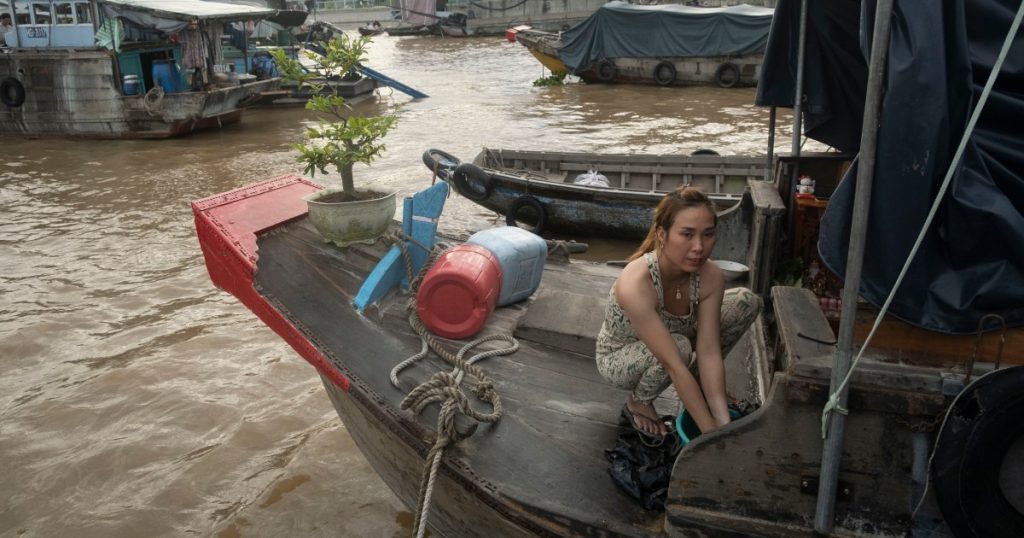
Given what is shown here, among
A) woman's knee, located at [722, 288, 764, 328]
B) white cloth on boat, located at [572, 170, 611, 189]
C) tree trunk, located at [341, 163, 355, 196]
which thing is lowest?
white cloth on boat, located at [572, 170, 611, 189]

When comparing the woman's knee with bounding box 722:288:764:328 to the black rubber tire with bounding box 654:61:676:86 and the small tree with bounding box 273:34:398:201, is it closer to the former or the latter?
the small tree with bounding box 273:34:398:201

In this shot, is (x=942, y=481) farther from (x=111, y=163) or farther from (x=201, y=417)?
(x=111, y=163)

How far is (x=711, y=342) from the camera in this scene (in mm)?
2654

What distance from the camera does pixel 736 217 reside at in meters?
4.68

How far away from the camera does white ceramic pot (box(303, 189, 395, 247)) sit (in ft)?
14.4

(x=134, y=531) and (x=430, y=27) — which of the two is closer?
(x=134, y=531)

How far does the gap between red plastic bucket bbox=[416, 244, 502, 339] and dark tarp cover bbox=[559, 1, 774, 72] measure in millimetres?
18826

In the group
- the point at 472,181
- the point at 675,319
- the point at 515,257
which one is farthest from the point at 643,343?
the point at 472,181

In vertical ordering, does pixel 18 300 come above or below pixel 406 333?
below

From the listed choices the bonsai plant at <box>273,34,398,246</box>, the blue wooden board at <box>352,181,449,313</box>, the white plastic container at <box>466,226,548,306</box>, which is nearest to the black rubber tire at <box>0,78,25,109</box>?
the bonsai plant at <box>273,34,398,246</box>

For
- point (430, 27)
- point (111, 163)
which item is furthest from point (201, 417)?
point (430, 27)

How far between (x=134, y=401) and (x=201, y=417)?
0.68m

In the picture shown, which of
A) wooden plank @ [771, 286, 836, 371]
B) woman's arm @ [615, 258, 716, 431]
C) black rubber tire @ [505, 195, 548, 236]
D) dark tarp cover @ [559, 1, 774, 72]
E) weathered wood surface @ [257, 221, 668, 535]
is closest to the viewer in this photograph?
wooden plank @ [771, 286, 836, 371]

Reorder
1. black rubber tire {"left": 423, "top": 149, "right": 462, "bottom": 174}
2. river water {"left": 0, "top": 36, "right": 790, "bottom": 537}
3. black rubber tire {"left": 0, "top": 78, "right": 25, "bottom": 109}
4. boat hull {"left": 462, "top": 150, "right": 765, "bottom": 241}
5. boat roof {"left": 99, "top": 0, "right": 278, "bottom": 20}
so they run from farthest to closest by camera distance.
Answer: black rubber tire {"left": 0, "top": 78, "right": 25, "bottom": 109}
boat roof {"left": 99, "top": 0, "right": 278, "bottom": 20}
black rubber tire {"left": 423, "top": 149, "right": 462, "bottom": 174}
boat hull {"left": 462, "top": 150, "right": 765, "bottom": 241}
river water {"left": 0, "top": 36, "right": 790, "bottom": 537}
